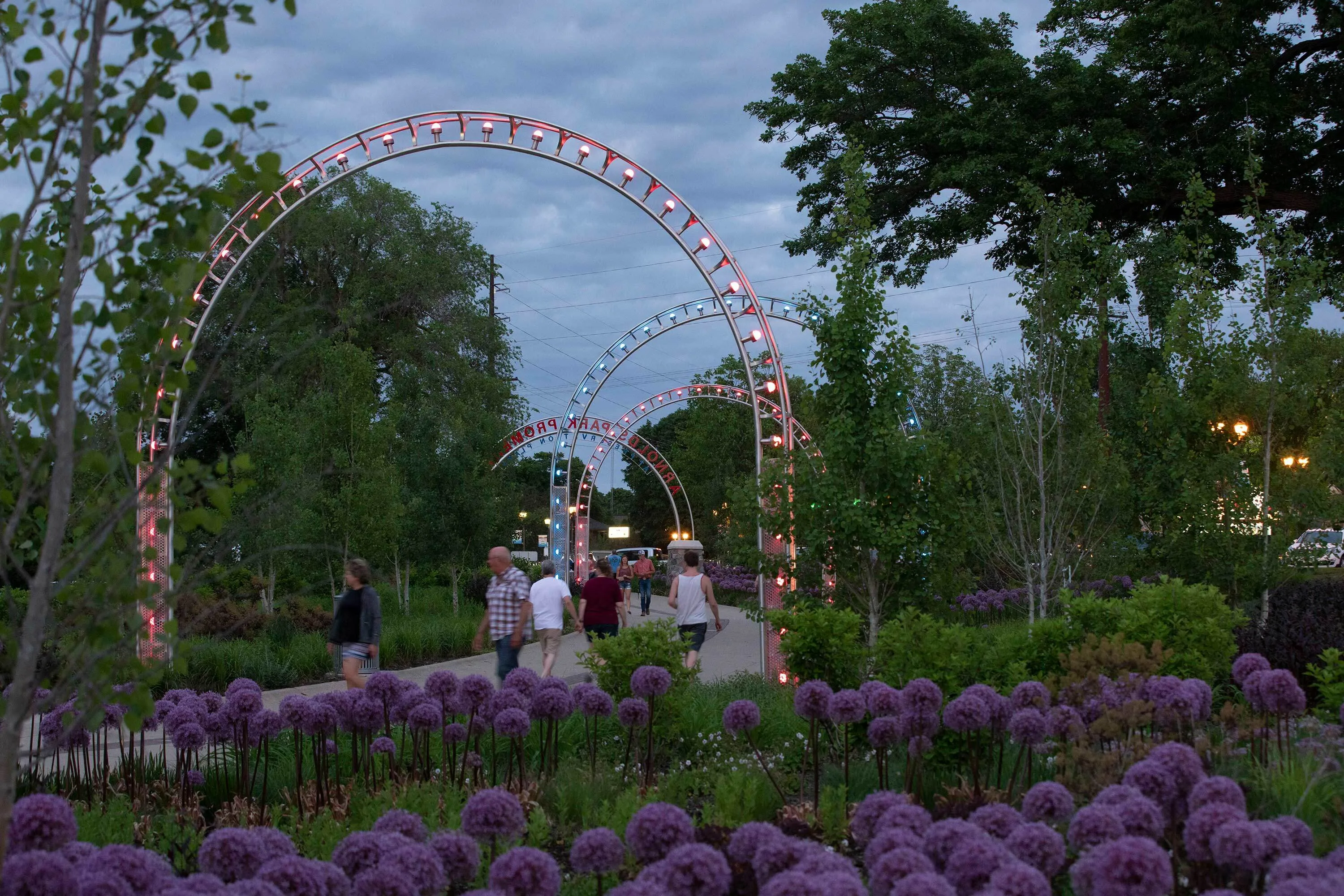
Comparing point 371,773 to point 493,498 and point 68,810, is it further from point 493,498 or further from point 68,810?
point 493,498

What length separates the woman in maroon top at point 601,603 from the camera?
14586 mm

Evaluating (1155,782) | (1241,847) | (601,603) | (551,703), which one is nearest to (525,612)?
(601,603)

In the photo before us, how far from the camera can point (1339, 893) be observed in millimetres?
2973

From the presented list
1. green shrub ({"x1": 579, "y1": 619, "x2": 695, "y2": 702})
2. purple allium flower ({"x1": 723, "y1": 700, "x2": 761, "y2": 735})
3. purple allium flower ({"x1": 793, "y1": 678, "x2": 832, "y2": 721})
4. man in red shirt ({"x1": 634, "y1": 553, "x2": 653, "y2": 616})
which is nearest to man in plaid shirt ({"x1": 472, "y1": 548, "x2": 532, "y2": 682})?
green shrub ({"x1": 579, "y1": 619, "x2": 695, "y2": 702})

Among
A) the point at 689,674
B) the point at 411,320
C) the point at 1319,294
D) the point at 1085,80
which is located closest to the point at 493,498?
the point at 411,320

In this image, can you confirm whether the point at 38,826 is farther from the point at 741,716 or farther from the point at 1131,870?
the point at 741,716

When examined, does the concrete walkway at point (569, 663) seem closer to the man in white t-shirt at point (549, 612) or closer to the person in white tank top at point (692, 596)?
the man in white t-shirt at point (549, 612)

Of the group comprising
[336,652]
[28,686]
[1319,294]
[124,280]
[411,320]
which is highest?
[411,320]

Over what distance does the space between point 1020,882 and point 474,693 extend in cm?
397

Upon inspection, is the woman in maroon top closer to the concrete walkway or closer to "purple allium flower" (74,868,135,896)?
the concrete walkway

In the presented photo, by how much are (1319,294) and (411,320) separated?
26.8 metres

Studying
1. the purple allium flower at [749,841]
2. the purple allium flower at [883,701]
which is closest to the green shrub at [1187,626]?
the purple allium flower at [883,701]

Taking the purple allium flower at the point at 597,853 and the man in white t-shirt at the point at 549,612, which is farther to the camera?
the man in white t-shirt at the point at 549,612

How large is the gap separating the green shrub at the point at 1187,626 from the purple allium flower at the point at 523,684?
14.1 ft
